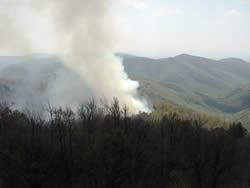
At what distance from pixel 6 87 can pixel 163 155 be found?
4002 inches

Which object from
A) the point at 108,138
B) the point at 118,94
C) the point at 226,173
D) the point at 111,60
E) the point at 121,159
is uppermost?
the point at 111,60

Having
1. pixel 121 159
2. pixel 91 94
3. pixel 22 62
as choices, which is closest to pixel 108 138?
pixel 121 159

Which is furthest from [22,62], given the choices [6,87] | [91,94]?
[91,94]

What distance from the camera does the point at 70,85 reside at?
374ft

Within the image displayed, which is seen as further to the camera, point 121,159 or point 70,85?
point 70,85

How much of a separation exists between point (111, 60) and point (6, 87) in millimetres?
52486

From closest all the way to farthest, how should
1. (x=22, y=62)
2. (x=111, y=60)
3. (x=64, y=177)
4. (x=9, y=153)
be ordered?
(x=9, y=153) → (x=64, y=177) → (x=111, y=60) → (x=22, y=62)

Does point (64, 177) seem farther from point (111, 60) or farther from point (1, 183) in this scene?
point (111, 60)

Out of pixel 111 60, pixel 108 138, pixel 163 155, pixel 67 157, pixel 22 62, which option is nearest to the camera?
pixel 108 138

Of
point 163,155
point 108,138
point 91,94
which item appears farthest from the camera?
point 91,94

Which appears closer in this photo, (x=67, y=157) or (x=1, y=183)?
(x=1, y=183)

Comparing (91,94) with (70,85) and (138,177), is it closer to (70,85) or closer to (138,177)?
(70,85)

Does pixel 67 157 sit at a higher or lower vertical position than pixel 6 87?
lower

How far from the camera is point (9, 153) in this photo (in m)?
17.3
